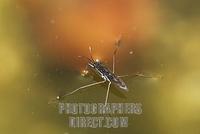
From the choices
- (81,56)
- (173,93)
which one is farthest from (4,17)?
(173,93)

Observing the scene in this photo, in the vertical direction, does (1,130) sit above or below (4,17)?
below

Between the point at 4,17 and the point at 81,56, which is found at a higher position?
the point at 4,17

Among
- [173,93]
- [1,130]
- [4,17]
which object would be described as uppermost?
[4,17]

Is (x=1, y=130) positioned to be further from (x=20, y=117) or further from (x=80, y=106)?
(x=80, y=106)

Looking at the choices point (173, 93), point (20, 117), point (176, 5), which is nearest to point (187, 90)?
point (173, 93)

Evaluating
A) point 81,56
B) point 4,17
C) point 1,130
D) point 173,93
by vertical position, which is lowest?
point 1,130

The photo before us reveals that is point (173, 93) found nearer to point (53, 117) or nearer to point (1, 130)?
point (53, 117)
